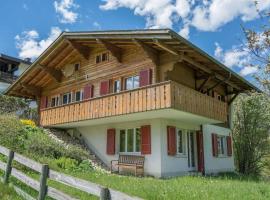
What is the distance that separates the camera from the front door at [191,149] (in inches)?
664

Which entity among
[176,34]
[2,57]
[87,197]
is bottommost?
[87,197]

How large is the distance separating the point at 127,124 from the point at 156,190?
26.6ft

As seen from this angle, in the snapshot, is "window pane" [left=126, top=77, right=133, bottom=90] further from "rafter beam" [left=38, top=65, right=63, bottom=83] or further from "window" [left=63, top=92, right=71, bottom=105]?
"rafter beam" [left=38, top=65, right=63, bottom=83]

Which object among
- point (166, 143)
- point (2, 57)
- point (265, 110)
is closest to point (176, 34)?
point (166, 143)

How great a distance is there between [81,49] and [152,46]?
5.75m

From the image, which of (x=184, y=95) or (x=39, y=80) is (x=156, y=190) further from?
(x=39, y=80)

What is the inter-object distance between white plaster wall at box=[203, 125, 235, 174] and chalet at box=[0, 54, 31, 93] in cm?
2642

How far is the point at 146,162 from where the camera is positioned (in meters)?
14.9

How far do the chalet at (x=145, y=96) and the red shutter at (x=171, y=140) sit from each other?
0.16 feet

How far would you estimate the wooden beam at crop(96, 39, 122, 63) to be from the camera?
16500 mm

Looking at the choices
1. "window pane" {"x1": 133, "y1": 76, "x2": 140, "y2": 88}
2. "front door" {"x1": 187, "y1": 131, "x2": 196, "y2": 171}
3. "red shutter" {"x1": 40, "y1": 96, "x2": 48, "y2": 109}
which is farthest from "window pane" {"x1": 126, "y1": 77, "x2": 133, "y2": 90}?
"red shutter" {"x1": 40, "y1": 96, "x2": 48, "y2": 109}

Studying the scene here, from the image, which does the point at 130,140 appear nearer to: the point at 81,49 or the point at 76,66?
the point at 81,49

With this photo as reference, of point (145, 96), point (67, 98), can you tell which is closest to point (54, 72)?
point (67, 98)

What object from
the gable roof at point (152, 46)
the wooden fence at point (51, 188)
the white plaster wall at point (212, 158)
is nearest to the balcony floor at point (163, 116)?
the white plaster wall at point (212, 158)
